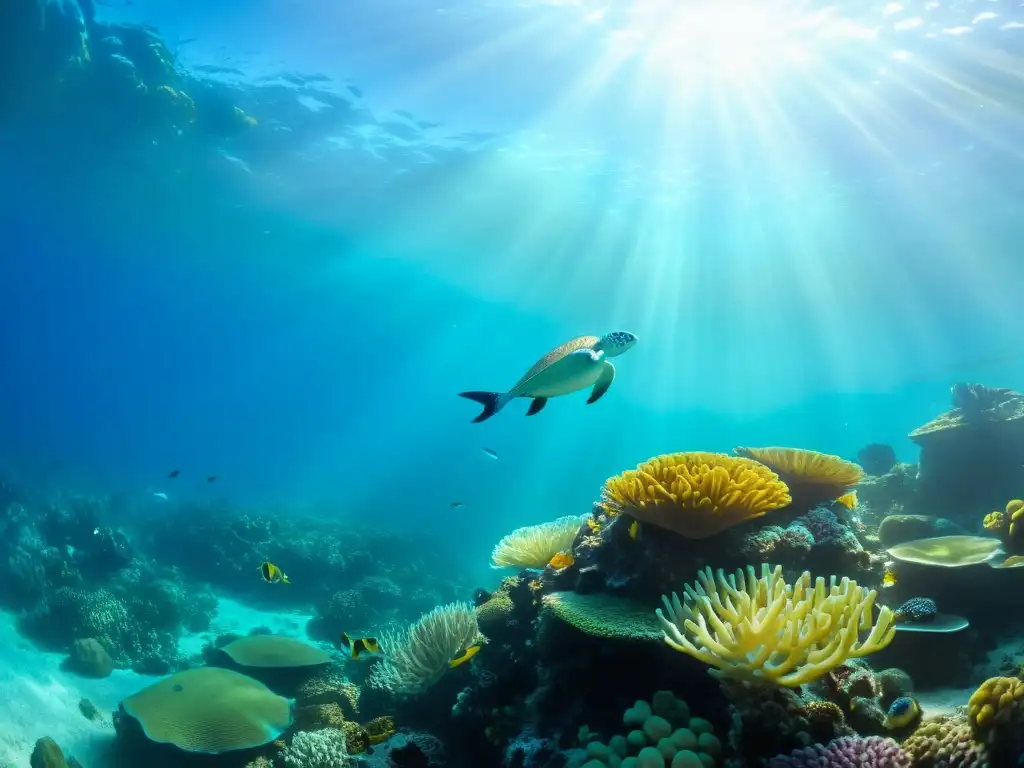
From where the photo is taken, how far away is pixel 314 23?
1964 centimetres

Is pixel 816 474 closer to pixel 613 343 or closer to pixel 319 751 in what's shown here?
pixel 613 343

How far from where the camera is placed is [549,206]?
98.1 ft

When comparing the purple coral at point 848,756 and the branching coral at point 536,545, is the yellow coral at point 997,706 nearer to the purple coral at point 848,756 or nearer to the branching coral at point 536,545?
the purple coral at point 848,756

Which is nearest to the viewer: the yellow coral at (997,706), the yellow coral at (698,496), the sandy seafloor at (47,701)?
the yellow coral at (997,706)

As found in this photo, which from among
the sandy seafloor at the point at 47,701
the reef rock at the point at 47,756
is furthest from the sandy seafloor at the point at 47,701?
the reef rock at the point at 47,756

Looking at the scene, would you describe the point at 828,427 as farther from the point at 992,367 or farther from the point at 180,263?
the point at 180,263

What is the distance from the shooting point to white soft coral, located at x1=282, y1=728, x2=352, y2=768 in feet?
17.0

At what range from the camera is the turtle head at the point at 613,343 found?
374 cm

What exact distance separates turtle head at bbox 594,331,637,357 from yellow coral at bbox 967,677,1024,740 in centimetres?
266

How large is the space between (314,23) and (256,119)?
21.4 ft

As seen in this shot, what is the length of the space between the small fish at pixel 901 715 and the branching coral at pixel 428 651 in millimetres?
3968

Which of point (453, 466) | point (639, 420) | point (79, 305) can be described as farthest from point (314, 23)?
point (639, 420)

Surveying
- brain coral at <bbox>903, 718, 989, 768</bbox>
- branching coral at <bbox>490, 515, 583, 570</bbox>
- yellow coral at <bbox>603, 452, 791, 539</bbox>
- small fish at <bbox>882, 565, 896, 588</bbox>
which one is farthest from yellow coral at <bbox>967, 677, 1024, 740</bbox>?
branching coral at <bbox>490, 515, 583, 570</bbox>

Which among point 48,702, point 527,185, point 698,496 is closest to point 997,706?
point 698,496
